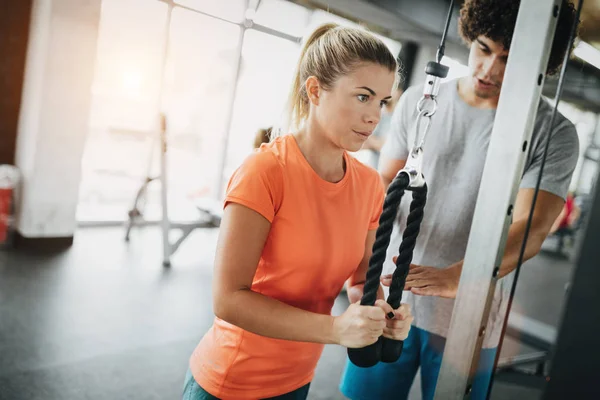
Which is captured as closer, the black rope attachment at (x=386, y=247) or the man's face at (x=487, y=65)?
the black rope attachment at (x=386, y=247)

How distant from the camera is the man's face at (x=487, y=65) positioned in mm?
927

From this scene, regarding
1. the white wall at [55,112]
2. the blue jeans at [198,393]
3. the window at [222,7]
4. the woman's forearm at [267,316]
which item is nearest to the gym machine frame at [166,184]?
the window at [222,7]

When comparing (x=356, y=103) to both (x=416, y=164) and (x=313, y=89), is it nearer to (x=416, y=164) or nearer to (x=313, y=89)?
(x=313, y=89)

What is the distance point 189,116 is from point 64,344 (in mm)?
3578

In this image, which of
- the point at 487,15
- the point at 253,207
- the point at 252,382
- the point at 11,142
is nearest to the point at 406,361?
the point at 252,382

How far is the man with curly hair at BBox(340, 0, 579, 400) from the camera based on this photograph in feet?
2.70

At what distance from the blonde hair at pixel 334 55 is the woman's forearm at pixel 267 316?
40cm

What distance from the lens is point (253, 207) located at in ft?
2.65

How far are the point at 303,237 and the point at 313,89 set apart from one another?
280 mm

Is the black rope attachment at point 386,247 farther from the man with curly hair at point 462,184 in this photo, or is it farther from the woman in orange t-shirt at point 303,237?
the man with curly hair at point 462,184

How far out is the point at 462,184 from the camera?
1.01 metres

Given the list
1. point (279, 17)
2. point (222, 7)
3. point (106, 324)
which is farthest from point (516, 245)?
point (222, 7)

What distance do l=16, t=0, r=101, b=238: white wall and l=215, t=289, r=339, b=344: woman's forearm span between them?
12.2 ft

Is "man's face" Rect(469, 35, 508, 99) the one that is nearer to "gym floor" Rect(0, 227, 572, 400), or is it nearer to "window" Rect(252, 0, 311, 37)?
"gym floor" Rect(0, 227, 572, 400)
